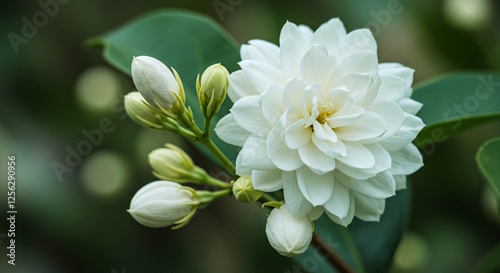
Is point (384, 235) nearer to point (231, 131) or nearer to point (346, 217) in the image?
point (346, 217)

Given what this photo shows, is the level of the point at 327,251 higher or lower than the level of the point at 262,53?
lower

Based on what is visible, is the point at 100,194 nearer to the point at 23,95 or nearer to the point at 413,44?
the point at 23,95

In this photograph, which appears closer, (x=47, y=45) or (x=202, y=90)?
(x=202, y=90)

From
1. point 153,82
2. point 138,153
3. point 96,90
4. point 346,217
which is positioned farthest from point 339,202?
point 96,90

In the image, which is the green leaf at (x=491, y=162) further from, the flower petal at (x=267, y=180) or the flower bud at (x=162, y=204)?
the flower bud at (x=162, y=204)

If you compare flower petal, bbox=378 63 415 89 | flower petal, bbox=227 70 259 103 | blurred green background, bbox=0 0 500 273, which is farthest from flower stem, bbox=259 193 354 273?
blurred green background, bbox=0 0 500 273

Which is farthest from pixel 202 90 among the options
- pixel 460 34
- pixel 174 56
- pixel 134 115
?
pixel 460 34

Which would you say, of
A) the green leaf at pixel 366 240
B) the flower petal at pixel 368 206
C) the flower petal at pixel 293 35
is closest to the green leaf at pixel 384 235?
the green leaf at pixel 366 240
